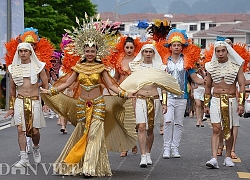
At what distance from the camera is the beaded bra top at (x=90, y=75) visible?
1022 centimetres

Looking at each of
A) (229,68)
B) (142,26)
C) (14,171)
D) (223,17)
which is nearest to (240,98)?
(229,68)

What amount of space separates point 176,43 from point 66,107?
2859 millimetres

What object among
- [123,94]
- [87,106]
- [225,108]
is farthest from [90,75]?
[225,108]

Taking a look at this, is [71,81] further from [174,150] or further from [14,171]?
[174,150]

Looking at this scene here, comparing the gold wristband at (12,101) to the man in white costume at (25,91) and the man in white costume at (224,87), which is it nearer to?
the man in white costume at (25,91)

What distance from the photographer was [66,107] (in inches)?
415

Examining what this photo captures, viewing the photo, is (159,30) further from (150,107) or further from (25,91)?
(25,91)

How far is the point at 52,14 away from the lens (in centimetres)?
5584

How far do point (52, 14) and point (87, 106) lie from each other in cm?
4628

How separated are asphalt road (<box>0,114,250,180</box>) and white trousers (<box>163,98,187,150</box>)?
287 mm

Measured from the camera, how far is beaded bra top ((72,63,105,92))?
402 inches

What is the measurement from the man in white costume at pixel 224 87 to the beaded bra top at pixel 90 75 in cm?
199

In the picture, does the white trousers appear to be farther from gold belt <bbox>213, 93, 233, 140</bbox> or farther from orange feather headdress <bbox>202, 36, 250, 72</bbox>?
gold belt <bbox>213, 93, 233, 140</bbox>

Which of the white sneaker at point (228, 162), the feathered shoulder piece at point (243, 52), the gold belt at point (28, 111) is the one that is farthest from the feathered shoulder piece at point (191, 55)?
the gold belt at point (28, 111)
